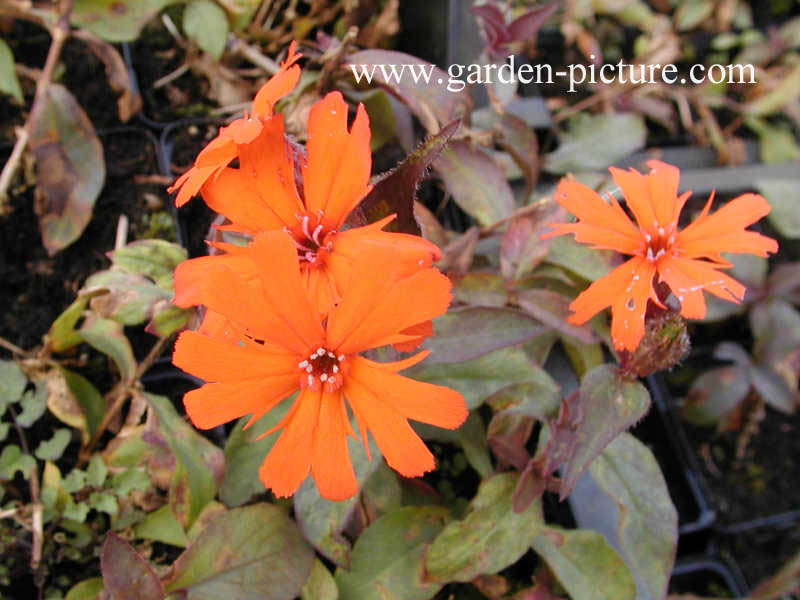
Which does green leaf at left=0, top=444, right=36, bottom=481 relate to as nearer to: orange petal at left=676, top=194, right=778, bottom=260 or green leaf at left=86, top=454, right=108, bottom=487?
green leaf at left=86, top=454, right=108, bottom=487

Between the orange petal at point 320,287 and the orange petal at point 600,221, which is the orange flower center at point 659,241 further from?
the orange petal at point 320,287

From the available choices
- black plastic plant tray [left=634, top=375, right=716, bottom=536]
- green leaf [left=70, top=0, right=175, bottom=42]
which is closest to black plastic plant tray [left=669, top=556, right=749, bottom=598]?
black plastic plant tray [left=634, top=375, right=716, bottom=536]

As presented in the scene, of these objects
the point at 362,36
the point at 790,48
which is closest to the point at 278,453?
the point at 362,36

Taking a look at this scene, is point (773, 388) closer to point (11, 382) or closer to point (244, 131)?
point (244, 131)

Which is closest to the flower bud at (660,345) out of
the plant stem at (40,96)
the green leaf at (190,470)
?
the green leaf at (190,470)

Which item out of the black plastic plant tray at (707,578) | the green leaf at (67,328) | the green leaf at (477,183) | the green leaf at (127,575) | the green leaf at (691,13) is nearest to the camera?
the green leaf at (127,575)

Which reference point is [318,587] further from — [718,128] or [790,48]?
[790,48]

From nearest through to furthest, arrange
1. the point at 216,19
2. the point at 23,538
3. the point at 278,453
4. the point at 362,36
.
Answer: the point at 278,453 < the point at 23,538 < the point at 216,19 < the point at 362,36
